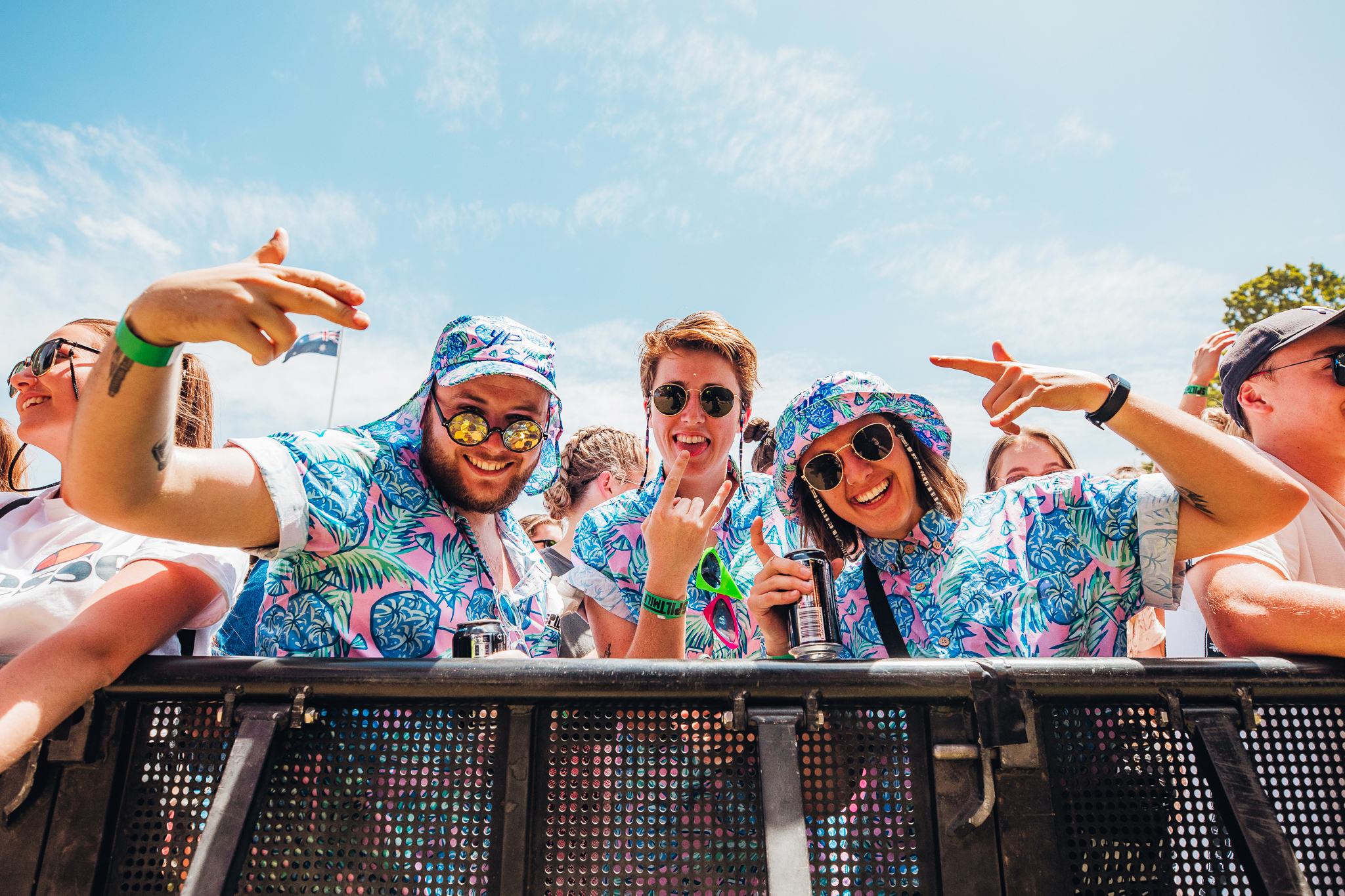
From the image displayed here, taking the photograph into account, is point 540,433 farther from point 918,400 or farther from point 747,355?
point 747,355

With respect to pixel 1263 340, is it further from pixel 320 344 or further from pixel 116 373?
pixel 320 344

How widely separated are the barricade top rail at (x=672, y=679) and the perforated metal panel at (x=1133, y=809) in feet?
0.22

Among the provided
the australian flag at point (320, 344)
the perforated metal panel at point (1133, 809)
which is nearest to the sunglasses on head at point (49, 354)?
the perforated metal panel at point (1133, 809)

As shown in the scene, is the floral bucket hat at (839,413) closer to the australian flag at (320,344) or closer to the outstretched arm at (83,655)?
the outstretched arm at (83,655)

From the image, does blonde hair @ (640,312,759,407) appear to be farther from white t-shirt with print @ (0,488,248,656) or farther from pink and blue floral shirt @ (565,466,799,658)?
white t-shirt with print @ (0,488,248,656)

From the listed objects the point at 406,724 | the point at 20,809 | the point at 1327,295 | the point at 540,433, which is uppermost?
the point at 1327,295

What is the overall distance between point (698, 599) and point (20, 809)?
79.6 inches

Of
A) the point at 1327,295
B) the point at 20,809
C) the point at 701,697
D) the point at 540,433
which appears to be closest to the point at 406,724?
the point at 701,697

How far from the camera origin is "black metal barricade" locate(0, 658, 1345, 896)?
1.22 m

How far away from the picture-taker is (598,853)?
1.23m

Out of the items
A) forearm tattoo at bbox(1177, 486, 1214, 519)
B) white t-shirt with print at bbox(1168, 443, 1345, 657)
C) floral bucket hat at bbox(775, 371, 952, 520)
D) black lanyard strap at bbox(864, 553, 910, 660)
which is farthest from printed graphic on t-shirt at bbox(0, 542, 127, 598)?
white t-shirt with print at bbox(1168, 443, 1345, 657)

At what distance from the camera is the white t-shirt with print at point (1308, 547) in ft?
6.06

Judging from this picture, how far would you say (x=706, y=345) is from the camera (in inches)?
124

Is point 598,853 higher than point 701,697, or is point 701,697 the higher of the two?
point 701,697
